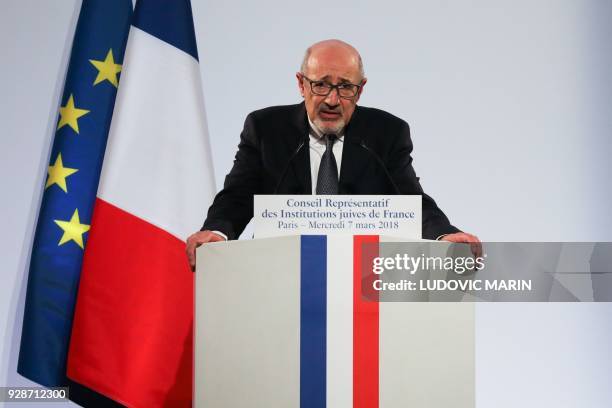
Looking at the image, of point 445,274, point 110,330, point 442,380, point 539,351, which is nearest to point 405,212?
point 445,274

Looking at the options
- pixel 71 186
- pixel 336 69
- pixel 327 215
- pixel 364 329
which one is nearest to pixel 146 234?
pixel 71 186

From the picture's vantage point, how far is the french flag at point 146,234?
3100mm

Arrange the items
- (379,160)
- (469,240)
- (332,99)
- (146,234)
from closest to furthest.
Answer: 1. (469,240)
2. (379,160)
3. (332,99)
4. (146,234)

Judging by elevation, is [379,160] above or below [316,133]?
below

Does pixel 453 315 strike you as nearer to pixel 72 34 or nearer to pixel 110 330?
pixel 110 330

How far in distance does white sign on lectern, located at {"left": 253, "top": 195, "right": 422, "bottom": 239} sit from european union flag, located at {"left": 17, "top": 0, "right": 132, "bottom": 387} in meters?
1.37

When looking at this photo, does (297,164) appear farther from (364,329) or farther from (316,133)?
(364,329)

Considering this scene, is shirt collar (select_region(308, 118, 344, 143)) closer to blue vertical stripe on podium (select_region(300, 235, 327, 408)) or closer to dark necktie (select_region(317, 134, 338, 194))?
dark necktie (select_region(317, 134, 338, 194))

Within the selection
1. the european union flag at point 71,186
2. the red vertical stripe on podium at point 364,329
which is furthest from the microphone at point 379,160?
the european union flag at point 71,186

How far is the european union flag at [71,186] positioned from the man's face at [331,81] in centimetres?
107

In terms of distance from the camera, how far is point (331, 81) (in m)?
2.62

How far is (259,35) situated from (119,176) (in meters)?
0.95

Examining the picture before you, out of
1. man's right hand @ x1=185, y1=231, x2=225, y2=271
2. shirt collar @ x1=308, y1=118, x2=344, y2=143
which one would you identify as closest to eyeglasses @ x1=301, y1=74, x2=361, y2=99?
shirt collar @ x1=308, y1=118, x2=344, y2=143

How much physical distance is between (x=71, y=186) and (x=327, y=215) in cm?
153
